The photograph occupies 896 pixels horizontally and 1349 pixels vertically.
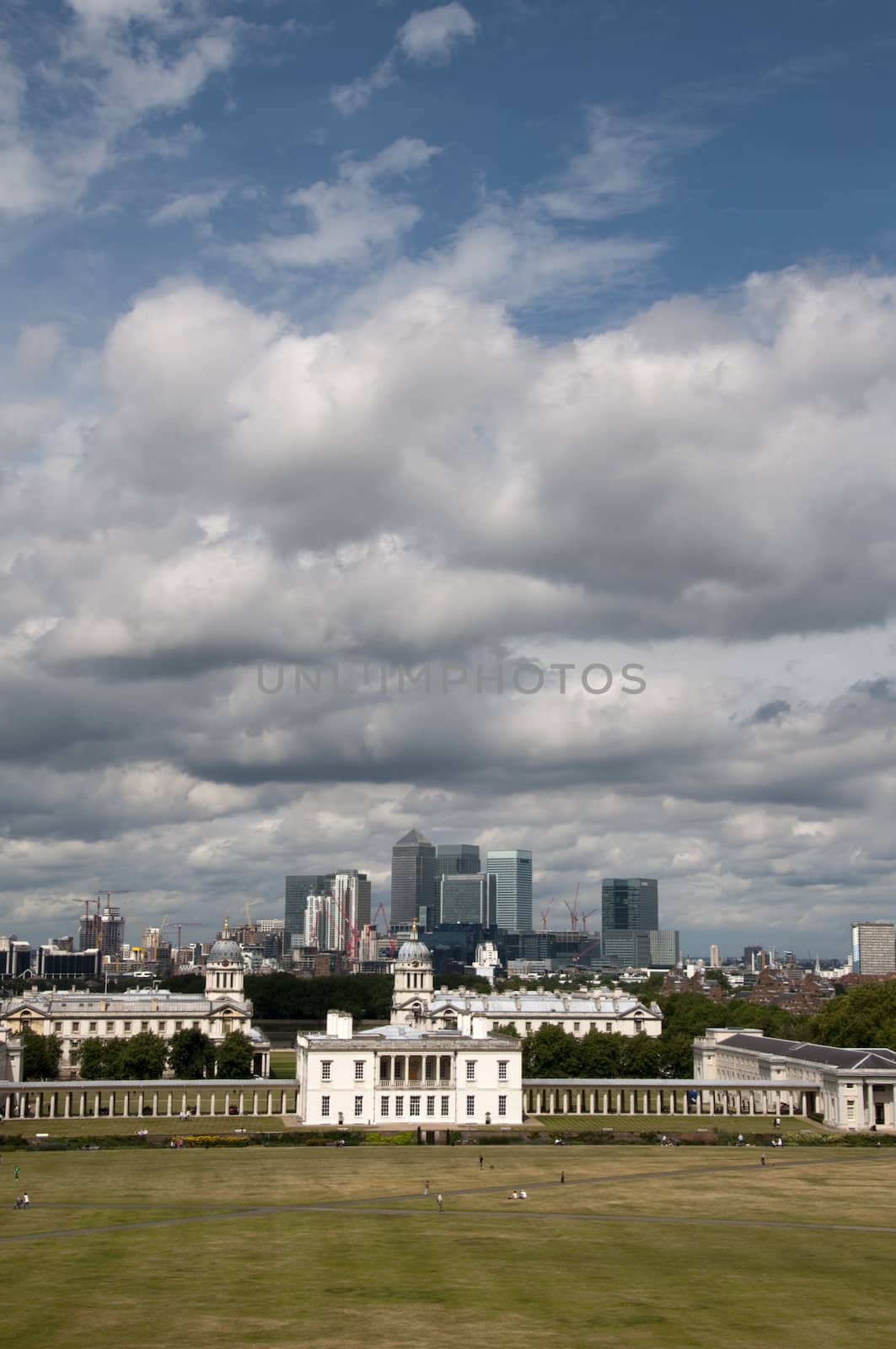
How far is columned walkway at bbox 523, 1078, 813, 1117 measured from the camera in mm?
142500

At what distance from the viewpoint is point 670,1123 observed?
435 ft

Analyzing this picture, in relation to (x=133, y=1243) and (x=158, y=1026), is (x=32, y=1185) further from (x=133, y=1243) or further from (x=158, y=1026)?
(x=158, y=1026)

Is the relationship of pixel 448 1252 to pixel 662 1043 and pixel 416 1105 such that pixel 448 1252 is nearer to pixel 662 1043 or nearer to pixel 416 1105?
pixel 416 1105

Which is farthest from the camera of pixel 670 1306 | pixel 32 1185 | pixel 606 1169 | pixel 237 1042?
pixel 237 1042

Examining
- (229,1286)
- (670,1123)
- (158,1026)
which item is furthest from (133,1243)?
(158,1026)

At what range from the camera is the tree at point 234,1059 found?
150 metres

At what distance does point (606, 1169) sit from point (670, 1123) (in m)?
33.6

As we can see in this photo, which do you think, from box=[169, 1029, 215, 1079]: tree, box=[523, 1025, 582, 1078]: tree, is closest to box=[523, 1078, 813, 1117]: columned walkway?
box=[523, 1025, 582, 1078]: tree

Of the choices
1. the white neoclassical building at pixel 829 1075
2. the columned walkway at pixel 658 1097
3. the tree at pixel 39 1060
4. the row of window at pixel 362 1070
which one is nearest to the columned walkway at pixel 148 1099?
the row of window at pixel 362 1070

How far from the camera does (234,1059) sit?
149750 mm

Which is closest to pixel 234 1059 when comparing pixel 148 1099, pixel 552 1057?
pixel 148 1099

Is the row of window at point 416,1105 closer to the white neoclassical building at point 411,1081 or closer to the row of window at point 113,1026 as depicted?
the white neoclassical building at point 411,1081

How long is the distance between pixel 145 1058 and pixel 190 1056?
7.44m

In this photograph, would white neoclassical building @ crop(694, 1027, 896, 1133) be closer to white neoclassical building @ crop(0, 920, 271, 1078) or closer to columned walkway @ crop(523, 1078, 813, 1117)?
columned walkway @ crop(523, 1078, 813, 1117)
